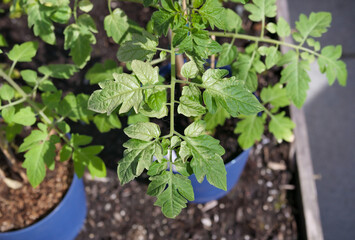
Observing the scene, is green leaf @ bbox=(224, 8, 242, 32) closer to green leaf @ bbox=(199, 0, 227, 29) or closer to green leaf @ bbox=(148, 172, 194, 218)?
green leaf @ bbox=(199, 0, 227, 29)

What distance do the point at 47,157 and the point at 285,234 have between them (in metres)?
1.29

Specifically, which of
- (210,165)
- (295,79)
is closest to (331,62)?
(295,79)

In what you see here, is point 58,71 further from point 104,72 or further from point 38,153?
point 38,153

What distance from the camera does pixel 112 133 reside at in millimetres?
2146

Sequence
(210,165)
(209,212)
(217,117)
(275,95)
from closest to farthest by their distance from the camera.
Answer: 1. (210,165)
2. (217,117)
3. (275,95)
4. (209,212)

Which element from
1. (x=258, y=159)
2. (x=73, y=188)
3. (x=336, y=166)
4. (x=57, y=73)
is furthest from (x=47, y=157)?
(x=336, y=166)

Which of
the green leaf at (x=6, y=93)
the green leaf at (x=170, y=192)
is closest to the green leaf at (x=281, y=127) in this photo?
the green leaf at (x=170, y=192)

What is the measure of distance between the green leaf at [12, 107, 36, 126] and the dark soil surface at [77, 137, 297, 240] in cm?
86

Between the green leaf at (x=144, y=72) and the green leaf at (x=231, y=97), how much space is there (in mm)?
127

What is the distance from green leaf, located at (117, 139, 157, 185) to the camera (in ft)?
3.05

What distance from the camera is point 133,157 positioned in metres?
0.94

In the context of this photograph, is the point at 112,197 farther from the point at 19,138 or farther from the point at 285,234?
the point at 285,234

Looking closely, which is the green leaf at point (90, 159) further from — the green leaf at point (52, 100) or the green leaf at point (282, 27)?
the green leaf at point (282, 27)

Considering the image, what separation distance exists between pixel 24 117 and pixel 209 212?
112 centimetres
